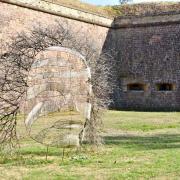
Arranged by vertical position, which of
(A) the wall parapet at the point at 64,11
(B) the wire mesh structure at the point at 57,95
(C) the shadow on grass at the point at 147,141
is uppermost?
(A) the wall parapet at the point at 64,11

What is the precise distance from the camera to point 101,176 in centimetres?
578

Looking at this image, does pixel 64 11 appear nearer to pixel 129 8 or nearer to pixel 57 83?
pixel 129 8

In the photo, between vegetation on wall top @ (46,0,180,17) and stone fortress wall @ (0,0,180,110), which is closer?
stone fortress wall @ (0,0,180,110)

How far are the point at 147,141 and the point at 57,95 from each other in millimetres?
3014

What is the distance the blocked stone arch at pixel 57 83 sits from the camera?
654cm

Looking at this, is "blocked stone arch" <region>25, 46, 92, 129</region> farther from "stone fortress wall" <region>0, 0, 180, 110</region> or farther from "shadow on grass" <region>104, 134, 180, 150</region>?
"stone fortress wall" <region>0, 0, 180, 110</region>

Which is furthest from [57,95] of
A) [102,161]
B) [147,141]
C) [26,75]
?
[147,141]

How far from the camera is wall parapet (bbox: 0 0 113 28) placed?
16.2 m

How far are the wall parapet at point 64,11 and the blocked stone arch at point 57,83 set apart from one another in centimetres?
919

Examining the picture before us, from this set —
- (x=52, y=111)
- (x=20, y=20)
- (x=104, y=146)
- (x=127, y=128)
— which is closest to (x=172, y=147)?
(x=104, y=146)

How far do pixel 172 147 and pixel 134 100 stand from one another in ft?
39.1

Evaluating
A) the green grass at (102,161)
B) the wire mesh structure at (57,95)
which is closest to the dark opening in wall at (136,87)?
the green grass at (102,161)

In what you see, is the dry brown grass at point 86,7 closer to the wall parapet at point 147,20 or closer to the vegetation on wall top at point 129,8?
the vegetation on wall top at point 129,8

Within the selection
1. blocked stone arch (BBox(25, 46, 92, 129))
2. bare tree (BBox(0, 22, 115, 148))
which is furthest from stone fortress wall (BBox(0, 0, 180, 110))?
blocked stone arch (BBox(25, 46, 92, 129))
